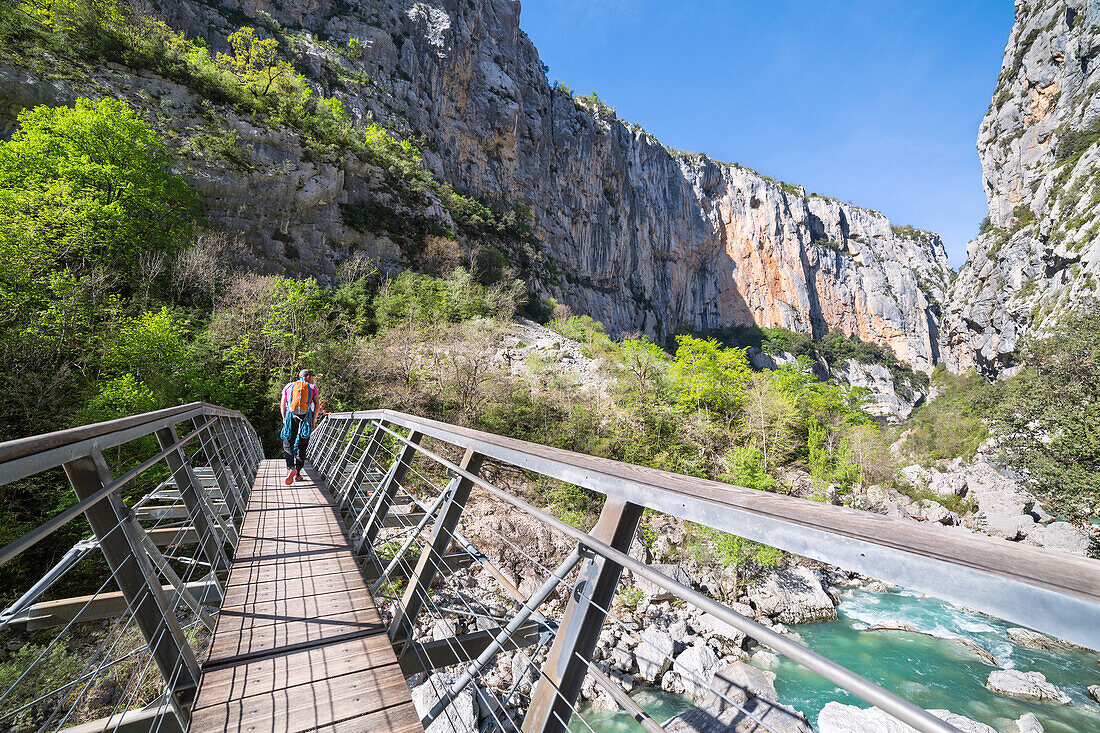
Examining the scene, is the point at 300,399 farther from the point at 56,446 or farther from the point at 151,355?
the point at 151,355

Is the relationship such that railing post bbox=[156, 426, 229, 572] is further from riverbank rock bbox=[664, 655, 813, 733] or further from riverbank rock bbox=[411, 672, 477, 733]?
riverbank rock bbox=[664, 655, 813, 733]

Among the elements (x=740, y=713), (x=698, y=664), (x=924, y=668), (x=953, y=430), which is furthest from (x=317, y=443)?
(x=953, y=430)

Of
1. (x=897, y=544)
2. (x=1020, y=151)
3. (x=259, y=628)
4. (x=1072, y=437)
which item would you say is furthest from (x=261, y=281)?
(x=1020, y=151)

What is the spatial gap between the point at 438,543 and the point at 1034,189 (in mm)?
61516

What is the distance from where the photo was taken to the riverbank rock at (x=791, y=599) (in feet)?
40.3

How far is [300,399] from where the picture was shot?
5.93 m

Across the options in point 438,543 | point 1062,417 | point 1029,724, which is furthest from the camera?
point 1062,417

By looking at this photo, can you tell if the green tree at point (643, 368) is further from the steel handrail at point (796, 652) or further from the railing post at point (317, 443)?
the steel handrail at point (796, 652)

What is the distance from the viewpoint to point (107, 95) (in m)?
18.7

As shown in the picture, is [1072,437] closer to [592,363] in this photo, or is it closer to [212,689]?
[592,363]

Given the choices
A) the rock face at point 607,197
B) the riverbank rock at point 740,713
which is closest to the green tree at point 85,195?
the rock face at point 607,197

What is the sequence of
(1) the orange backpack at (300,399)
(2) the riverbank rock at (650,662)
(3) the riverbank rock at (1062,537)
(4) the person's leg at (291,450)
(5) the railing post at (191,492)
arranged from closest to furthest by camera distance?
(5) the railing post at (191,492)
(1) the orange backpack at (300,399)
(4) the person's leg at (291,450)
(2) the riverbank rock at (650,662)
(3) the riverbank rock at (1062,537)

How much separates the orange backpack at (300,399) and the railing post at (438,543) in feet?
14.3

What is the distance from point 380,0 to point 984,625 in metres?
55.3
